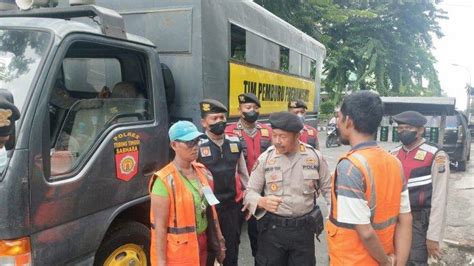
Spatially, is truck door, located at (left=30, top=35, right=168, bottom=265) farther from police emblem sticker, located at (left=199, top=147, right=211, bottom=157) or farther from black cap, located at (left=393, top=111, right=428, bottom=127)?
black cap, located at (left=393, top=111, right=428, bottom=127)

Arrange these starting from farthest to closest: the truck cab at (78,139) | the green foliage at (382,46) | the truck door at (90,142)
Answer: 1. the green foliage at (382,46)
2. the truck door at (90,142)
3. the truck cab at (78,139)

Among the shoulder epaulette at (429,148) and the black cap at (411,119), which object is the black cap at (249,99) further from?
the shoulder epaulette at (429,148)

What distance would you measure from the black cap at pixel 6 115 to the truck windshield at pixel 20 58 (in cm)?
29

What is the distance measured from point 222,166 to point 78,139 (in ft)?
3.82

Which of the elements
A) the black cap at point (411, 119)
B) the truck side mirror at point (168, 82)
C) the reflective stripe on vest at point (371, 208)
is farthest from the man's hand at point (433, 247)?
the truck side mirror at point (168, 82)

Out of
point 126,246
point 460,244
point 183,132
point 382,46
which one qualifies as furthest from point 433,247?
point 382,46

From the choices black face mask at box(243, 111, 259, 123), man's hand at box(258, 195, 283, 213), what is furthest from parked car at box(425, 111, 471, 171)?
man's hand at box(258, 195, 283, 213)

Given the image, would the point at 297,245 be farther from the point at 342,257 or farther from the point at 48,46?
the point at 48,46

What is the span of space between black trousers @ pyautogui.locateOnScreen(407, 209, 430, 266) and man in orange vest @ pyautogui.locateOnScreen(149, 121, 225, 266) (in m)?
1.70

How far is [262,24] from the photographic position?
5.13 m

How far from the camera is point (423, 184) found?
3062 millimetres

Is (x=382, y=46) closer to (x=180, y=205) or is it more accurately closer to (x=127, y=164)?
(x=127, y=164)

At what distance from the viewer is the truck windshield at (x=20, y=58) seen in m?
2.33

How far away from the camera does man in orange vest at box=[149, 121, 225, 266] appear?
226 cm
